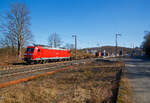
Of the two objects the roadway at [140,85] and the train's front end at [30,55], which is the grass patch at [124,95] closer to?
the roadway at [140,85]

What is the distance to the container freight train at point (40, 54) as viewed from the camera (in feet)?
69.9

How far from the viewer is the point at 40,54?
22703 millimetres

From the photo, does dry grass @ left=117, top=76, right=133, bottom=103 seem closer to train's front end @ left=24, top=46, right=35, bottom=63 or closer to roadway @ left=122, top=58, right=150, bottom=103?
roadway @ left=122, top=58, right=150, bottom=103

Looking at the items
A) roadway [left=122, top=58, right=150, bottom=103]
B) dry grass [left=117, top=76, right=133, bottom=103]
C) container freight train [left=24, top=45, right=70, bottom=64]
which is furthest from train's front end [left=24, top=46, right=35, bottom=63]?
dry grass [left=117, top=76, right=133, bottom=103]

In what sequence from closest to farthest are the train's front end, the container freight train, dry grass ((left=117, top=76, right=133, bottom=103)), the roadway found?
1. dry grass ((left=117, top=76, right=133, bottom=103))
2. the roadway
3. the train's front end
4. the container freight train

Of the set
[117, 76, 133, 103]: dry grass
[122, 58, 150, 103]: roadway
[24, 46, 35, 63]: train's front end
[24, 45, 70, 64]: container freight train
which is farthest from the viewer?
[24, 45, 70, 64]: container freight train

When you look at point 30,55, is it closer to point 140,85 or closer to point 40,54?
point 40,54

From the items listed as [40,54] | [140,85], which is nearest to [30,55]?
[40,54]

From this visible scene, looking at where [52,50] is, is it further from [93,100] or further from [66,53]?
[93,100]

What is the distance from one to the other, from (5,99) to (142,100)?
18.4 feet

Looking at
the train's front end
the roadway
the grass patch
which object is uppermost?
the train's front end

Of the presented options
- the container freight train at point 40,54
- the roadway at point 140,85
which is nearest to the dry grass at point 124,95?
the roadway at point 140,85

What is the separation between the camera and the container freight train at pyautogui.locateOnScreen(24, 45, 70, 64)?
21312 millimetres

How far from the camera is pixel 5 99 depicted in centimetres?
577
